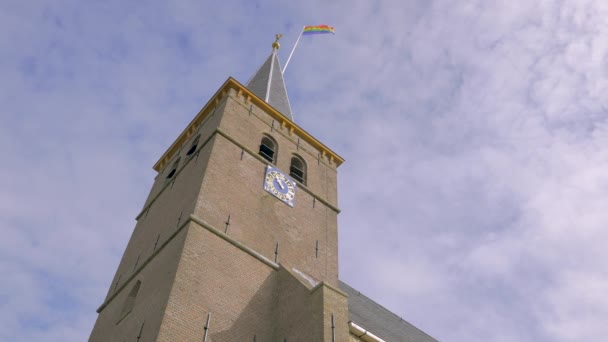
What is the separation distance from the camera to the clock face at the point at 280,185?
55.2ft

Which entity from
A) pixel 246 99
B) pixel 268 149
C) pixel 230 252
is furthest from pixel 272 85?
pixel 230 252

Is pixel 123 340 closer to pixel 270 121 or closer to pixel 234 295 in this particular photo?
pixel 234 295

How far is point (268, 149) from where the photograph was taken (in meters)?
19.0

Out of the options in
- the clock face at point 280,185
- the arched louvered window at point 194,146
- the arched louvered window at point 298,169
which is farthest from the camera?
the arched louvered window at point 298,169

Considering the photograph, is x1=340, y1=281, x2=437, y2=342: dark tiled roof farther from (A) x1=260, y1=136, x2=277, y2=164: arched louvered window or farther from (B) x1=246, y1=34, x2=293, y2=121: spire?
(B) x1=246, y1=34, x2=293, y2=121: spire

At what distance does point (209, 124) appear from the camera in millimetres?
19125

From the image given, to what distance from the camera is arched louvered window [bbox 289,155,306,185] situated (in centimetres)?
1897

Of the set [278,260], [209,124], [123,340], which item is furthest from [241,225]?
[209,124]

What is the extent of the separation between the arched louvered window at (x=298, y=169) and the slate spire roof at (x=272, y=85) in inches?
76.8

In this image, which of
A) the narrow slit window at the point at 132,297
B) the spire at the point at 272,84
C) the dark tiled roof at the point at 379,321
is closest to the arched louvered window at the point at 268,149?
the spire at the point at 272,84

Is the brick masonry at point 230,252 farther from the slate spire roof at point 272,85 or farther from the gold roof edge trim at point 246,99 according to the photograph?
the slate spire roof at point 272,85

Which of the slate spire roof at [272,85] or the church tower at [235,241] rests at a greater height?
the slate spire roof at [272,85]

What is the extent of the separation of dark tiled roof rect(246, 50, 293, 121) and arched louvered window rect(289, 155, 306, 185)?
1951mm

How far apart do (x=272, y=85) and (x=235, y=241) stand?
12.3 m
